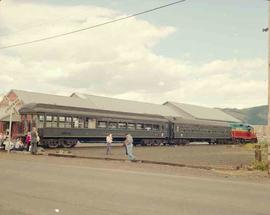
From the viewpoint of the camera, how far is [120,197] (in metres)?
10.8

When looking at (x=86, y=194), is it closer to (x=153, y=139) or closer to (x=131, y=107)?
(x=153, y=139)

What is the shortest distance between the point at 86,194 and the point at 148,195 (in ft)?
4.82

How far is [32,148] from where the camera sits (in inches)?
1197

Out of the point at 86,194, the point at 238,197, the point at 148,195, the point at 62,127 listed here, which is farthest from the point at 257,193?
the point at 62,127

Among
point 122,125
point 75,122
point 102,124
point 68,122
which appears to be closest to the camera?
point 68,122

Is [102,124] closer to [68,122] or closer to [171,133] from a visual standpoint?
[68,122]

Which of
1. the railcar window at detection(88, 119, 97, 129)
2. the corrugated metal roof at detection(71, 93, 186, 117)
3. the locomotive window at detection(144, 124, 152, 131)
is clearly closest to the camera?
the railcar window at detection(88, 119, 97, 129)

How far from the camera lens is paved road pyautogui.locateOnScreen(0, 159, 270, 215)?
360 inches

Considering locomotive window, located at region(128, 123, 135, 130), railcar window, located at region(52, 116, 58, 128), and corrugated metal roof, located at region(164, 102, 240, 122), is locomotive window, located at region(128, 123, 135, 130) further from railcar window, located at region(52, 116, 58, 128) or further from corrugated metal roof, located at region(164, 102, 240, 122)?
corrugated metal roof, located at region(164, 102, 240, 122)

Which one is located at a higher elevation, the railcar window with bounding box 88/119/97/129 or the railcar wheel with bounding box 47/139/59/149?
the railcar window with bounding box 88/119/97/129

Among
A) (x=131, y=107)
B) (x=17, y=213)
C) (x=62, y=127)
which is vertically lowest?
(x=17, y=213)

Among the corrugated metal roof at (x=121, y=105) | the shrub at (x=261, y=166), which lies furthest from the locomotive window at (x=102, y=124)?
the corrugated metal roof at (x=121, y=105)

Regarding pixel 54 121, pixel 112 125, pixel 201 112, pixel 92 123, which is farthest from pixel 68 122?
pixel 201 112

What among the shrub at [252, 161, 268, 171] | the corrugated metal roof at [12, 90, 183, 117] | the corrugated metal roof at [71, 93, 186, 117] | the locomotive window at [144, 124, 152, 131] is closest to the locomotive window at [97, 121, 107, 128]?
the locomotive window at [144, 124, 152, 131]
